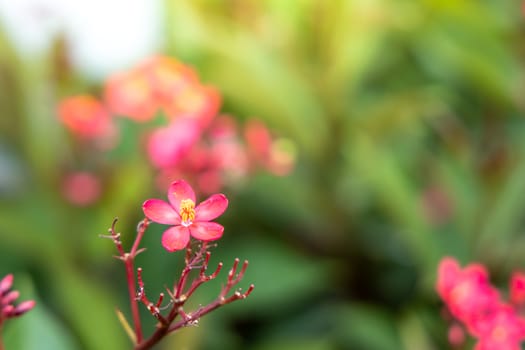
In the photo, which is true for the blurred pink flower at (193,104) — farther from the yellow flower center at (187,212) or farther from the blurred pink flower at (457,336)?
the yellow flower center at (187,212)

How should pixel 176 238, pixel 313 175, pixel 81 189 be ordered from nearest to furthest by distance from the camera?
pixel 176 238, pixel 81 189, pixel 313 175

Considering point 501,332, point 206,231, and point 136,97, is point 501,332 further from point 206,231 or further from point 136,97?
point 136,97

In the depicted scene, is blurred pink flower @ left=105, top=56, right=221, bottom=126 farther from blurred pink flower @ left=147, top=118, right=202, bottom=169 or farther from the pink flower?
the pink flower

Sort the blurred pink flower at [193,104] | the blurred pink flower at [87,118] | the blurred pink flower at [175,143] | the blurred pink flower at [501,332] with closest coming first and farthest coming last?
the blurred pink flower at [501,332]
the blurred pink flower at [175,143]
the blurred pink flower at [193,104]
the blurred pink flower at [87,118]

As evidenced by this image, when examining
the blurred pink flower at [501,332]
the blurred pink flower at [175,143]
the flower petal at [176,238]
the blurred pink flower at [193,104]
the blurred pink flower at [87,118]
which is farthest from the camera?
the blurred pink flower at [87,118]

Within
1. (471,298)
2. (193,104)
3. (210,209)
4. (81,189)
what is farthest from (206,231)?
(81,189)

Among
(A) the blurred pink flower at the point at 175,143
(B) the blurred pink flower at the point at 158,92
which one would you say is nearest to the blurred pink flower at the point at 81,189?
(B) the blurred pink flower at the point at 158,92

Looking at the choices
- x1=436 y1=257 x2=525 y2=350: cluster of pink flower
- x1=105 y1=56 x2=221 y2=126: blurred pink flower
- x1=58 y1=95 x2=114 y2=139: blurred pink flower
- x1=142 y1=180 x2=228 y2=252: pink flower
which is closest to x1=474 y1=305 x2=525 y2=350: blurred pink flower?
x1=436 y1=257 x2=525 y2=350: cluster of pink flower
